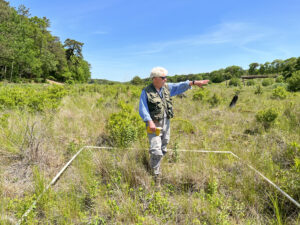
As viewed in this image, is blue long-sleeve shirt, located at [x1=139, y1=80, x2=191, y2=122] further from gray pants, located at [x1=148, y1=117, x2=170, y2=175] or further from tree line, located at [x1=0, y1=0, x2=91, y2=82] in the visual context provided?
tree line, located at [x1=0, y1=0, x2=91, y2=82]

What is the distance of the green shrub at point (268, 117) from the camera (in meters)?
4.41

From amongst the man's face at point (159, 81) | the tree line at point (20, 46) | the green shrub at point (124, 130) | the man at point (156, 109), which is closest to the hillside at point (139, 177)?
the green shrub at point (124, 130)

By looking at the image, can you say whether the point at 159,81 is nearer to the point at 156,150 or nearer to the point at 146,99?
the point at 146,99

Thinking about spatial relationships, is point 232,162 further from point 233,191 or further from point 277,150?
point 277,150

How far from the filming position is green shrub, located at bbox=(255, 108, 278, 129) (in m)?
4.41

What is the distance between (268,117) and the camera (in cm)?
451

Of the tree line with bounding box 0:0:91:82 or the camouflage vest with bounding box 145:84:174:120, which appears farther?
the tree line with bounding box 0:0:91:82

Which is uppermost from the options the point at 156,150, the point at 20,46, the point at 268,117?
the point at 20,46

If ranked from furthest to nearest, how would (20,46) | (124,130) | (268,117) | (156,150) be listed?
(20,46) < (268,117) < (124,130) < (156,150)

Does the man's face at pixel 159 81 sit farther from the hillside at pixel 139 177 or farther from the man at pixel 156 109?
→ the hillside at pixel 139 177

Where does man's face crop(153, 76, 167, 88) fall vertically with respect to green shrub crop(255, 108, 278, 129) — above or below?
above

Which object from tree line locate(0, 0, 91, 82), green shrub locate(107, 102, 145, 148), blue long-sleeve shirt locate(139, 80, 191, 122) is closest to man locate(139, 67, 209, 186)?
blue long-sleeve shirt locate(139, 80, 191, 122)

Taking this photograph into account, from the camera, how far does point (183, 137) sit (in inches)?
160

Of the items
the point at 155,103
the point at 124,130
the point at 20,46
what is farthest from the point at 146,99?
the point at 20,46
